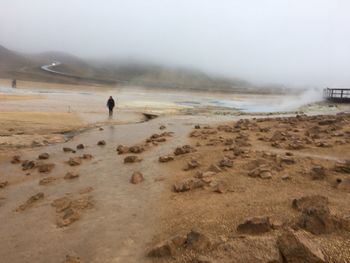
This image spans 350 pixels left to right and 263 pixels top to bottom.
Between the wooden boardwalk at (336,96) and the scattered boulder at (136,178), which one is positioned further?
the wooden boardwalk at (336,96)

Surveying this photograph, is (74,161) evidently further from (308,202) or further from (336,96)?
(336,96)

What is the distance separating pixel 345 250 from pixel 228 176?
4.82 meters

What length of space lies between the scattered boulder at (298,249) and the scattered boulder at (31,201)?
232 inches

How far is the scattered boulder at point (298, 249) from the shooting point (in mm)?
5289

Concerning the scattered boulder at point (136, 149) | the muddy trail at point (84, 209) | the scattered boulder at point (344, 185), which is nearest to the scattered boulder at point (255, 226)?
the muddy trail at point (84, 209)

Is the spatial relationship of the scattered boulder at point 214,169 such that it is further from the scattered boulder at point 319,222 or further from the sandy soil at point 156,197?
the scattered boulder at point 319,222

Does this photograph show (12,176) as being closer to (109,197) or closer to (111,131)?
(109,197)

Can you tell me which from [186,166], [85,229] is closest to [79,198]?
[85,229]

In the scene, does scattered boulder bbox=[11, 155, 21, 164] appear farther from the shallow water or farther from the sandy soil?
the shallow water

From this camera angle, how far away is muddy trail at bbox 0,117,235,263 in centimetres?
718

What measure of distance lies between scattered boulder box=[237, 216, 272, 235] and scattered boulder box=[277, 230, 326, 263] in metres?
0.91

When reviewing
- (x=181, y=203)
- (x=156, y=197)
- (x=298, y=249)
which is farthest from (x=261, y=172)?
(x=298, y=249)

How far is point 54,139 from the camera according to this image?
1859 cm

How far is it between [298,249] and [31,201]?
252 inches
